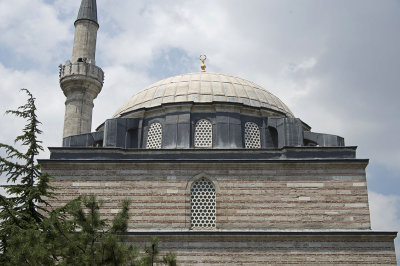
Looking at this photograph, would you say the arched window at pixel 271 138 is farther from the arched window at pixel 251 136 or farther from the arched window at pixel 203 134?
the arched window at pixel 203 134

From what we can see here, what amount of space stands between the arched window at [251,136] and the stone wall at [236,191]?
76.5 inches

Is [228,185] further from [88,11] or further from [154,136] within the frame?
[88,11]

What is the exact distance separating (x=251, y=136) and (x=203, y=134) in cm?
157

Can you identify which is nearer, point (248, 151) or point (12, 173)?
point (12, 173)

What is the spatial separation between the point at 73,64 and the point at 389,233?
13198mm

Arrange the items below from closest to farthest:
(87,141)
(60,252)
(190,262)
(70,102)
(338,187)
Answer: (60,252) → (190,262) → (338,187) → (87,141) → (70,102)

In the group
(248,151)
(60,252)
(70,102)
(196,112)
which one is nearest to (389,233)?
(248,151)

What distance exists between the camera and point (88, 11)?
2145 cm

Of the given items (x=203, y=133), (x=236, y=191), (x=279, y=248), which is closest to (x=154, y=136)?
(x=203, y=133)

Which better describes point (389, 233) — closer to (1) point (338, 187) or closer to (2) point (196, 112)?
(1) point (338, 187)

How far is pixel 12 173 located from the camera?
40.3 feet

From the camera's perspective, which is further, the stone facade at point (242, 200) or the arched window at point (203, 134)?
the arched window at point (203, 134)

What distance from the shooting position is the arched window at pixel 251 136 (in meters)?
16.5

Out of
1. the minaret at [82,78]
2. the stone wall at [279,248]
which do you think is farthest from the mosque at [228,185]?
the minaret at [82,78]
